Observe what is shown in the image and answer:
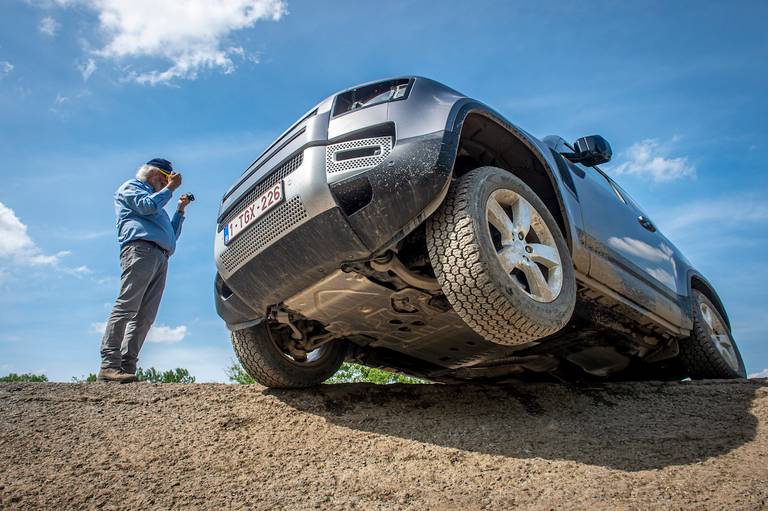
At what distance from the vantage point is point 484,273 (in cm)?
284

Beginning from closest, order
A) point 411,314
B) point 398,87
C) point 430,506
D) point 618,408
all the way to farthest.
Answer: point 430,506 → point 398,87 → point 411,314 → point 618,408

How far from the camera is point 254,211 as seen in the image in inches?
135

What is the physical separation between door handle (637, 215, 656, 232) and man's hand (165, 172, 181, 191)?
3.74m

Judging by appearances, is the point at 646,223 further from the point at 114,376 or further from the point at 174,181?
the point at 114,376

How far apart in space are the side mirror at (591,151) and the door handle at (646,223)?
2.35 ft

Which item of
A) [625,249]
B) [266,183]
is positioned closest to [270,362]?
[266,183]

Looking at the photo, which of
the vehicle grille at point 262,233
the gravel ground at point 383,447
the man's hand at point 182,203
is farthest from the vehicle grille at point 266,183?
the man's hand at point 182,203

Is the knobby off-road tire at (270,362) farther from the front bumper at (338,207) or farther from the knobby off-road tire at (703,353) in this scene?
the knobby off-road tire at (703,353)

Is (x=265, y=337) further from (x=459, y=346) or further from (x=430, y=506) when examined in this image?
(x=430, y=506)

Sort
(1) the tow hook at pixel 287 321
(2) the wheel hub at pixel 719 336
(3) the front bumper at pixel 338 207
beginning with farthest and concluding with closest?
1. (2) the wheel hub at pixel 719 336
2. (1) the tow hook at pixel 287 321
3. (3) the front bumper at pixel 338 207

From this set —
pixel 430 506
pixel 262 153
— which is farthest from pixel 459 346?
pixel 262 153

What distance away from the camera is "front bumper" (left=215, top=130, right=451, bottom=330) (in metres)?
2.97

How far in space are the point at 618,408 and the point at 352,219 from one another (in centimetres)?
243

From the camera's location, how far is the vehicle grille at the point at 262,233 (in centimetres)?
317
